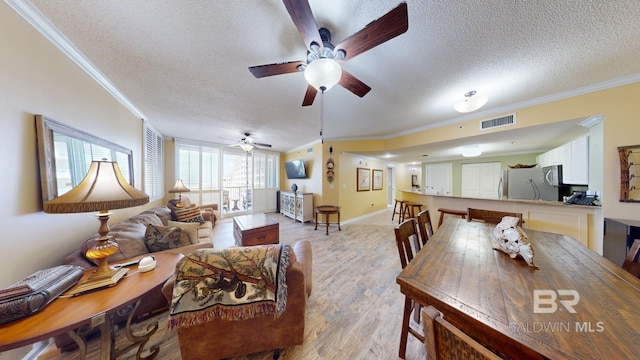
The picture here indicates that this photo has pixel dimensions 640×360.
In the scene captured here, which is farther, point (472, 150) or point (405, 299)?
point (472, 150)


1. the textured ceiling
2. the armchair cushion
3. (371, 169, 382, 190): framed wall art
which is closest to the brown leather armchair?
the armchair cushion

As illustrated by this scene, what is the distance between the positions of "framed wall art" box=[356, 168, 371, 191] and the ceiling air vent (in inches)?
107

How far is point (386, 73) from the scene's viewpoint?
71.3 inches

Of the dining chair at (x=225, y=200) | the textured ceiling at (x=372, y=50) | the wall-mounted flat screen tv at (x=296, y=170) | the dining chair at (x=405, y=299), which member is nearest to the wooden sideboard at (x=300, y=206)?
the wall-mounted flat screen tv at (x=296, y=170)

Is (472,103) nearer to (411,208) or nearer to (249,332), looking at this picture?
(411,208)

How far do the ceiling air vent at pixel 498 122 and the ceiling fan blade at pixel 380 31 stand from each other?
8.92ft

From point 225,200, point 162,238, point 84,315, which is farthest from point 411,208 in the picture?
point 225,200

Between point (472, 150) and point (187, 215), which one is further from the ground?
point (472, 150)

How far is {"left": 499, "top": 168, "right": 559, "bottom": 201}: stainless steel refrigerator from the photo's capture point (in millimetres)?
3168

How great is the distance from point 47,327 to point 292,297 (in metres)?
1.10

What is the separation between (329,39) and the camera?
1.40 m

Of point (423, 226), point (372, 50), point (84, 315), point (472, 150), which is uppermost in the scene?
point (372, 50)

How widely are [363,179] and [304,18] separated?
4406 millimetres

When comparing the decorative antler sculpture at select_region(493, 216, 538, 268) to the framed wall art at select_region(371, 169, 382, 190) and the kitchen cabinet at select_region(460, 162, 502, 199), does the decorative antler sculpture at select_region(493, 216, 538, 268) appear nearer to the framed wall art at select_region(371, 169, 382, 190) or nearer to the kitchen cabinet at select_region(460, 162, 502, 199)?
the framed wall art at select_region(371, 169, 382, 190)
